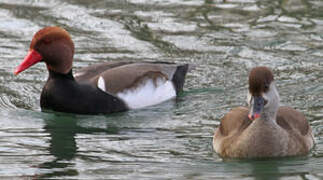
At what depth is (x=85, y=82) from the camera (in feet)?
39.0

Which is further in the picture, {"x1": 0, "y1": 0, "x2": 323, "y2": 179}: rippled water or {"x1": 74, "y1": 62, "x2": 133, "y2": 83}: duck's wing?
{"x1": 74, "y1": 62, "x2": 133, "y2": 83}: duck's wing

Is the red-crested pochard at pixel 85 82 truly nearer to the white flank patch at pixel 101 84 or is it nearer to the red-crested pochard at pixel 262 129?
the white flank patch at pixel 101 84

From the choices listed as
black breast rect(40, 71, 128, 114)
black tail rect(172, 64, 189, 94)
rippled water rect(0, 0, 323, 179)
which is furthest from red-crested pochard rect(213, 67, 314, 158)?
black tail rect(172, 64, 189, 94)

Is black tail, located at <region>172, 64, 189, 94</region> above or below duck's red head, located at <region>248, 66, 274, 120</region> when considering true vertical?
below

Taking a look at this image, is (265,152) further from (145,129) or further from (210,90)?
(210,90)

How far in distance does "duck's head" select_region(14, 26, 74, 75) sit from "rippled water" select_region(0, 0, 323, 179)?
61cm

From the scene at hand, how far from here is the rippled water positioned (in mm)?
9211

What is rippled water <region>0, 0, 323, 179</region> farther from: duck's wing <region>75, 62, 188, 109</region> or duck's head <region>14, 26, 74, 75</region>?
duck's head <region>14, 26, 74, 75</region>

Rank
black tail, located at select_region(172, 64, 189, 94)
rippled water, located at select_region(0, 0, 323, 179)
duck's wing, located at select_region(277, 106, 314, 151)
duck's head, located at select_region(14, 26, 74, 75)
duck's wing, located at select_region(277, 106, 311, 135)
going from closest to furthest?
rippled water, located at select_region(0, 0, 323, 179) → duck's wing, located at select_region(277, 106, 314, 151) → duck's wing, located at select_region(277, 106, 311, 135) → duck's head, located at select_region(14, 26, 74, 75) → black tail, located at select_region(172, 64, 189, 94)

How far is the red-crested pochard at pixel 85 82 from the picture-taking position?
11.6 meters

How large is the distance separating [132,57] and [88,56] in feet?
A: 2.15

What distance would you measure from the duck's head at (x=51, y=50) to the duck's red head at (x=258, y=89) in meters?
3.34

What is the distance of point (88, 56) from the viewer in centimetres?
1394

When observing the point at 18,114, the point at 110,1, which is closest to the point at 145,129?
the point at 18,114
